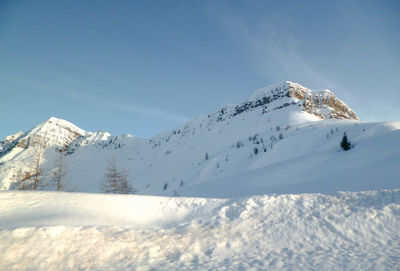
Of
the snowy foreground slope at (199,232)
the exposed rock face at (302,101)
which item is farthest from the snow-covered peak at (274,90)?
the snowy foreground slope at (199,232)

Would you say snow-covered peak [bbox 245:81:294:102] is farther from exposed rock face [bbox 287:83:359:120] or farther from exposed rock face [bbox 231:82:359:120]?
exposed rock face [bbox 287:83:359:120]

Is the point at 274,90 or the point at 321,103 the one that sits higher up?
the point at 274,90

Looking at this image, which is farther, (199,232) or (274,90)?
(274,90)

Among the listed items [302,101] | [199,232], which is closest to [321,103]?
[302,101]

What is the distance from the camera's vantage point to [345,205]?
4.21 metres

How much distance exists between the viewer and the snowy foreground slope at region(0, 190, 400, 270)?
2711 mm

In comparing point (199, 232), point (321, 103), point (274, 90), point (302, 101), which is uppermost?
point (274, 90)

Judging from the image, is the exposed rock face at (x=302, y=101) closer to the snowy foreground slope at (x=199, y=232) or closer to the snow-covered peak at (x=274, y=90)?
the snow-covered peak at (x=274, y=90)

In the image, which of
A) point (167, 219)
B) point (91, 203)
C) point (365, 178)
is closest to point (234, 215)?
point (167, 219)

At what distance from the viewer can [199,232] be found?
3740mm

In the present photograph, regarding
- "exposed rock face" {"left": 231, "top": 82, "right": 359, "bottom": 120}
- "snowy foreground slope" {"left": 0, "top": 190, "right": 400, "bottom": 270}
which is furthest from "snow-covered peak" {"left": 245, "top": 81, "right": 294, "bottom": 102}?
Result: "snowy foreground slope" {"left": 0, "top": 190, "right": 400, "bottom": 270}

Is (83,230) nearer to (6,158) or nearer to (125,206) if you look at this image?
(125,206)

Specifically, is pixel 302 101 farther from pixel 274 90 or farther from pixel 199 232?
pixel 199 232

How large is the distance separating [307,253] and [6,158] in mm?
135267
